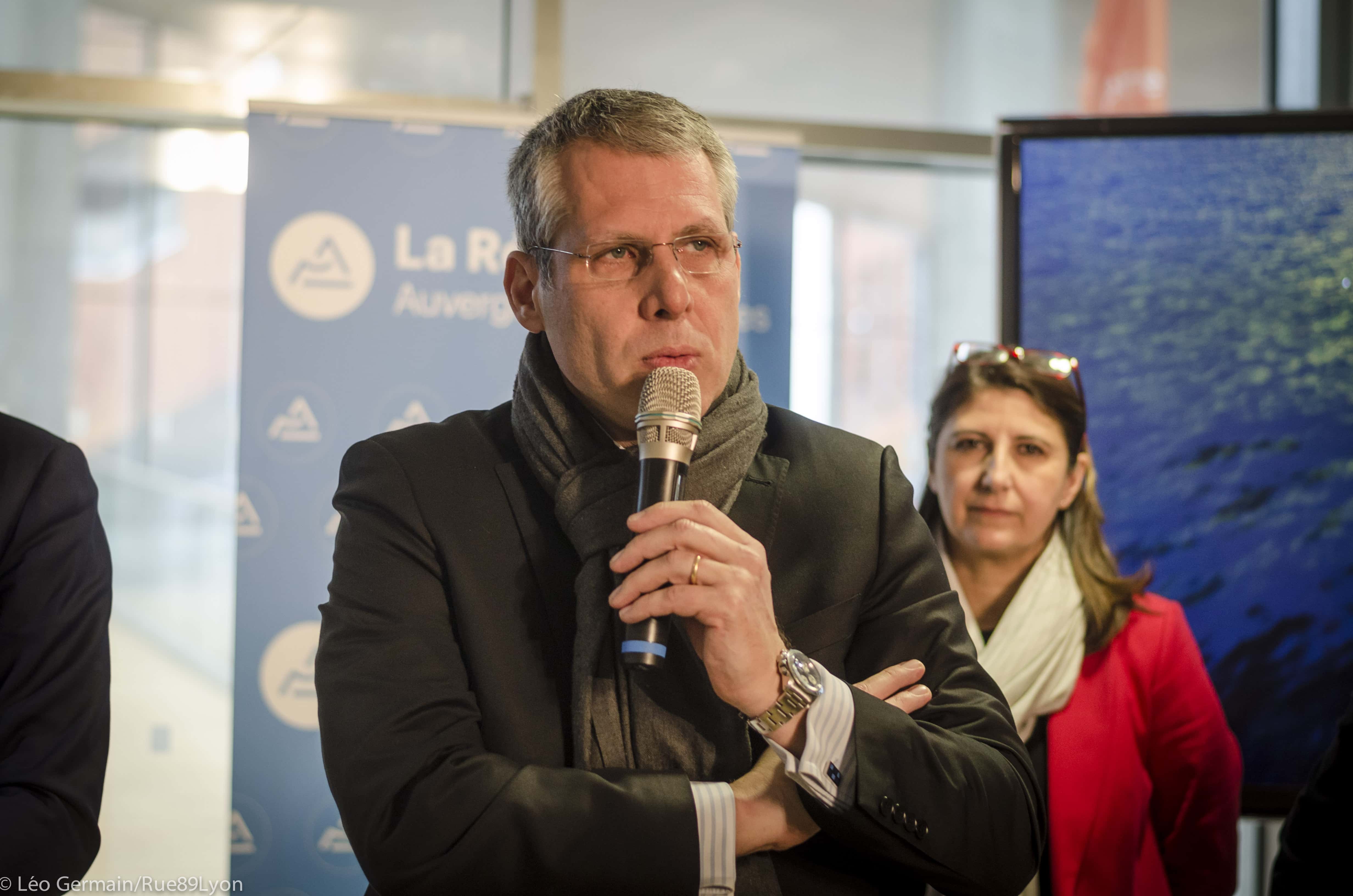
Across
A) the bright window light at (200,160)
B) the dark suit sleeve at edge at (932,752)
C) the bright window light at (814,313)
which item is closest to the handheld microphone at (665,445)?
the dark suit sleeve at edge at (932,752)

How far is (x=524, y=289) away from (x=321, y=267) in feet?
5.68

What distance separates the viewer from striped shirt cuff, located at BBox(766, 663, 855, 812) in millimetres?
1315

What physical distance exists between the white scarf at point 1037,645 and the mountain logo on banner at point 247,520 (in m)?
2.10

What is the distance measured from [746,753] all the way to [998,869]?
15.1 inches

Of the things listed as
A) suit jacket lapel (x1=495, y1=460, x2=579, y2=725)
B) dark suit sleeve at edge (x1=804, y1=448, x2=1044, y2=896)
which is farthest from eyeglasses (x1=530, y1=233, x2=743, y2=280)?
dark suit sleeve at edge (x1=804, y1=448, x2=1044, y2=896)

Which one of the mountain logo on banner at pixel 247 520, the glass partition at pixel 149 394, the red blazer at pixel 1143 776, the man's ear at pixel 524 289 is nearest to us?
the man's ear at pixel 524 289

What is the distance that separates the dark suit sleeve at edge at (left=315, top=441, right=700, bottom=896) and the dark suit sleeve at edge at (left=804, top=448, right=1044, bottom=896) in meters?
0.25

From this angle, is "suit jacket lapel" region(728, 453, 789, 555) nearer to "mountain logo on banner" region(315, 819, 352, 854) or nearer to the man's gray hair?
the man's gray hair

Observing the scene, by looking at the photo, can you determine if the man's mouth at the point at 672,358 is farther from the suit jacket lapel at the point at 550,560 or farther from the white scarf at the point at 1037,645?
the white scarf at the point at 1037,645

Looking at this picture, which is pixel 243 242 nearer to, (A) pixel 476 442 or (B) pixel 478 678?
(A) pixel 476 442

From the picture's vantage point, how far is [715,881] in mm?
1339

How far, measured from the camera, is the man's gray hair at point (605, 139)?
1.58 metres

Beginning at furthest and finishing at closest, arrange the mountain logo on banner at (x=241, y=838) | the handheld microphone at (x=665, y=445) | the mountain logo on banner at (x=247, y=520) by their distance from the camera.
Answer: the mountain logo on banner at (x=247, y=520)
the mountain logo on banner at (x=241, y=838)
the handheld microphone at (x=665, y=445)

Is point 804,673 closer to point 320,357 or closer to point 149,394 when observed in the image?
point 320,357
